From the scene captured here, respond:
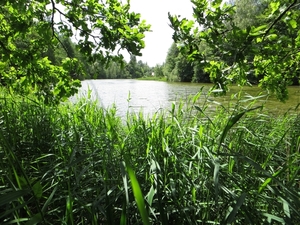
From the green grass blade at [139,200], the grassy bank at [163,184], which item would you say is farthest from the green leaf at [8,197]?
the green grass blade at [139,200]

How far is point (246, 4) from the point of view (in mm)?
29906

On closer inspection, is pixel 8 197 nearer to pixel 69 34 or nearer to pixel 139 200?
pixel 139 200

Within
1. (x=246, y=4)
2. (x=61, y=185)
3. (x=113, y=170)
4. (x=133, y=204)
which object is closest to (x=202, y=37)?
(x=113, y=170)

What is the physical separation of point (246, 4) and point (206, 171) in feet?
112

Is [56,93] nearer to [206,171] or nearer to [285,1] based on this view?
[206,171]

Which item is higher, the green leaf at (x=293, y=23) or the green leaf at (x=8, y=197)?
the green leaf at (x=293, y=23)

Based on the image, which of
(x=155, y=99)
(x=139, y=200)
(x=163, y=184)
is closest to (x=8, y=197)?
(x=139, y=200)

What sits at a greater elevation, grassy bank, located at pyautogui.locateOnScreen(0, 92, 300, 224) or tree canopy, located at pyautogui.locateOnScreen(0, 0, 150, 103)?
tree canopy, located at pyautogui.locateOnScreen(0, 0, 150, 103)

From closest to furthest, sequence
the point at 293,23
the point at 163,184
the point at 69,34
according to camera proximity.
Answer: the point at 163,184 < the point at 293,23 < the point at 69,34

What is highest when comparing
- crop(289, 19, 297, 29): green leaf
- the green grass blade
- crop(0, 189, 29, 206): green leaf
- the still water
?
crop(289, 19, 297, 29): green leaf

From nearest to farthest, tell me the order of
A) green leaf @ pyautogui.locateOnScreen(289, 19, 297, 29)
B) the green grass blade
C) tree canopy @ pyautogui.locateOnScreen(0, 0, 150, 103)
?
1. the green grass blade
2. green leaf @ pyautogui.locateOnScreen(289, 19, 297, 29)
3. tree canopy @ pyautogui.locateOnScreen(0, 0, 150, 103)

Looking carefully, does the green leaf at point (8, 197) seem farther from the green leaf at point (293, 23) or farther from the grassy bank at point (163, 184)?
the green leaf at point (293, 23)

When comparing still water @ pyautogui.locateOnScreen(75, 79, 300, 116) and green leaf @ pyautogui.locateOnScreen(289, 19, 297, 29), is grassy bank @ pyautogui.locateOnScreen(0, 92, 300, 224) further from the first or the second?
green leaf @ pyautogui.locateOnScreen(289, 19, 297, 29)

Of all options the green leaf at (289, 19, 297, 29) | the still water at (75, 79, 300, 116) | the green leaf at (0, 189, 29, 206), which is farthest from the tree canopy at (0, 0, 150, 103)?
the green leaf at (0, 189, 29, 206)
